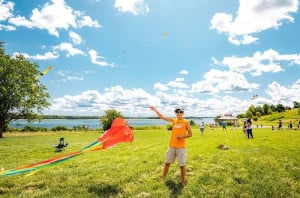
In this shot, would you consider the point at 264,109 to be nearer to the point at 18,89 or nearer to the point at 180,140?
the point at 18,89

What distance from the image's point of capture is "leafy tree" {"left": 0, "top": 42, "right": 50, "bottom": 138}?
38094mm

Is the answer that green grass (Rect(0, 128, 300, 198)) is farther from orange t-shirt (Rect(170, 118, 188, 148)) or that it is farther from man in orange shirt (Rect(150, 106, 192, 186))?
orange t-shirt (Rect(170, 118, 188, 148))

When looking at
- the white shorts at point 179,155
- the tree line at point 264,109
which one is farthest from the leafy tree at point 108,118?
the tree line at point 264,109

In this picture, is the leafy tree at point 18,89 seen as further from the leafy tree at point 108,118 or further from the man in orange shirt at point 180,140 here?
the man in orange shirt at point 180,140

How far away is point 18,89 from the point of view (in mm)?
39562

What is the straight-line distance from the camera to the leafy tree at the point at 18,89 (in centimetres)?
3809

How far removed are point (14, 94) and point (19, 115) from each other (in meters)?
4.47

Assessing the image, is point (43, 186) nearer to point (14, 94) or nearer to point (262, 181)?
point (262, 181)

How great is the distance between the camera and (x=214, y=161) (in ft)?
40.4

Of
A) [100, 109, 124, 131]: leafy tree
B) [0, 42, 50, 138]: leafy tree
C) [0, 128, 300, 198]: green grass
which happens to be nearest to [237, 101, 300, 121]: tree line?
[100, 109, 124, 131]: leafy tree

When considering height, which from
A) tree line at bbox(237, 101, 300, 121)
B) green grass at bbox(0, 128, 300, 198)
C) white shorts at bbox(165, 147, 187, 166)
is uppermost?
tree line at bbox(237, 101, 300, 121)

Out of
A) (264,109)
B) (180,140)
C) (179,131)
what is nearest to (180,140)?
(180,140)

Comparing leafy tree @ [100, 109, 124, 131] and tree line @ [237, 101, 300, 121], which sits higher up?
tree line @ [237, 101, 300, 121]

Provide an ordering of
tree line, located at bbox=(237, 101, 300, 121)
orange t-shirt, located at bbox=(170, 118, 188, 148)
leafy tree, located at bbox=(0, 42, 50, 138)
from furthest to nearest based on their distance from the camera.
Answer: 1. tree line, located at bbox=(237, 101, 300, 121)
2. leafy tree, located at bbox=(0, 42, 50, 138)
3. orange t-shirt, located at bbox=(170, 118, 188, 148)
